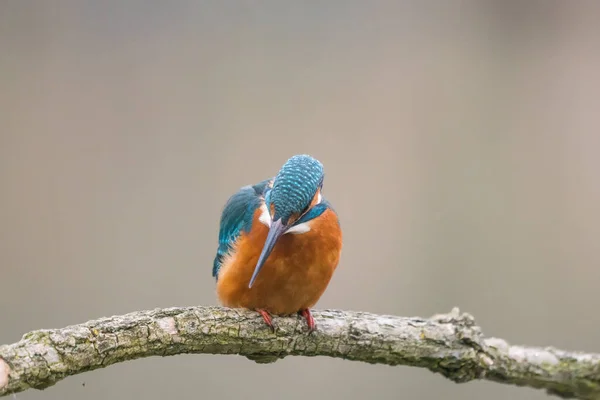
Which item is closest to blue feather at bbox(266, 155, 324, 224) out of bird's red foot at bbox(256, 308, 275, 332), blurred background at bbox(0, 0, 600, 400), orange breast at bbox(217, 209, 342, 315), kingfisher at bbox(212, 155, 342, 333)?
kingfisher at bbox(212, 155, 342, 333)

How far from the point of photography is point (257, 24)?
3.31 metres

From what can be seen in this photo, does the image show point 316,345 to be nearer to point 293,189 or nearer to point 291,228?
point 291,228

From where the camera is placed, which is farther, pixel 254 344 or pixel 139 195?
pixel 139 195

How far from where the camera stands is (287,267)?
1.60 m

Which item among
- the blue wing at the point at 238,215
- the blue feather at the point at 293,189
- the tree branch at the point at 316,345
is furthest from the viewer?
the blue wing at the point at 238,215

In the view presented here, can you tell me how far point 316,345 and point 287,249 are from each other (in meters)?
0.26

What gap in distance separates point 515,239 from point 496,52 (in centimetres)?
104

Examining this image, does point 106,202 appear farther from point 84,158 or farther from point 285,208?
point 285,208

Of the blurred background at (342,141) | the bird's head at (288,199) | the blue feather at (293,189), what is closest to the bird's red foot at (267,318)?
the bird's head at (288,199)

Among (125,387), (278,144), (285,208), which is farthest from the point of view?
(278,144)

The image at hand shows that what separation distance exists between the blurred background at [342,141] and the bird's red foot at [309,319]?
60.3 inches

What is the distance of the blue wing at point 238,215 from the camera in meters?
1.73

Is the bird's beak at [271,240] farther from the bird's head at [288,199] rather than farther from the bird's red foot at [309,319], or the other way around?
the bird's red foot at [309,319]

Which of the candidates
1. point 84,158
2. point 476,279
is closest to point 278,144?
point 84,158
